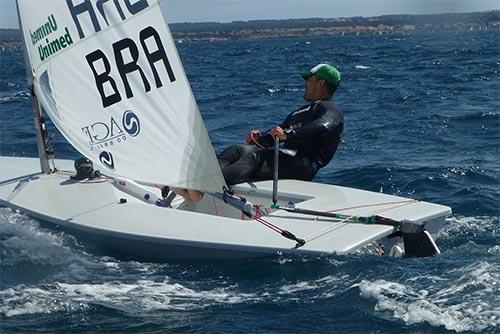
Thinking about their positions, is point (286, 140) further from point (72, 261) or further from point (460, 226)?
point (72, 261)

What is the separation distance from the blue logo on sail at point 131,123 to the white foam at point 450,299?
2138 millimetres

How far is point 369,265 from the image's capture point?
5445 millimetres

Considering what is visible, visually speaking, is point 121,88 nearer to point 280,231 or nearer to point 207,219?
point 207,219

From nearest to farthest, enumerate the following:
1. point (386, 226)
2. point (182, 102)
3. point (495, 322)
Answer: point (495, 322) < point (386, 226) < point (182, 102)

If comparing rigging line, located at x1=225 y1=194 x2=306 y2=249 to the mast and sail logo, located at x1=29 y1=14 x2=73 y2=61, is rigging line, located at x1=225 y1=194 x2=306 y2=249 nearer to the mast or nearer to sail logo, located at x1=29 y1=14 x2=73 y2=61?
sail logo, located at x1=29 y1=14 x2=73 y2=61

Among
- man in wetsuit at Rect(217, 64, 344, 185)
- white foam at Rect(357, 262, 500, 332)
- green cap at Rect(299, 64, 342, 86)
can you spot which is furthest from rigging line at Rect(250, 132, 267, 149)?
white foam at Rect(357, 262, 500, 332)

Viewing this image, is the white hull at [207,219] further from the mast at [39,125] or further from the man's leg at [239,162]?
the mast at [39,125]

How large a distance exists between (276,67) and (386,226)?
2526 cm

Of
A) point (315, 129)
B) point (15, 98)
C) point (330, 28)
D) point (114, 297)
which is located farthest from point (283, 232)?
point (330, 28)

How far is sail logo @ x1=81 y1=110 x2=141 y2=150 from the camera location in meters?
6.43

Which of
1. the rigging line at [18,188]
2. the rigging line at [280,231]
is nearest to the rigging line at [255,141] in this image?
the rigging line at [280,231]

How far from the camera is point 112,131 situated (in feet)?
21.2

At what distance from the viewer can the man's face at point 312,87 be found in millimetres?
7082

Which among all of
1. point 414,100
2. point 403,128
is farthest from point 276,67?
point 403,128
